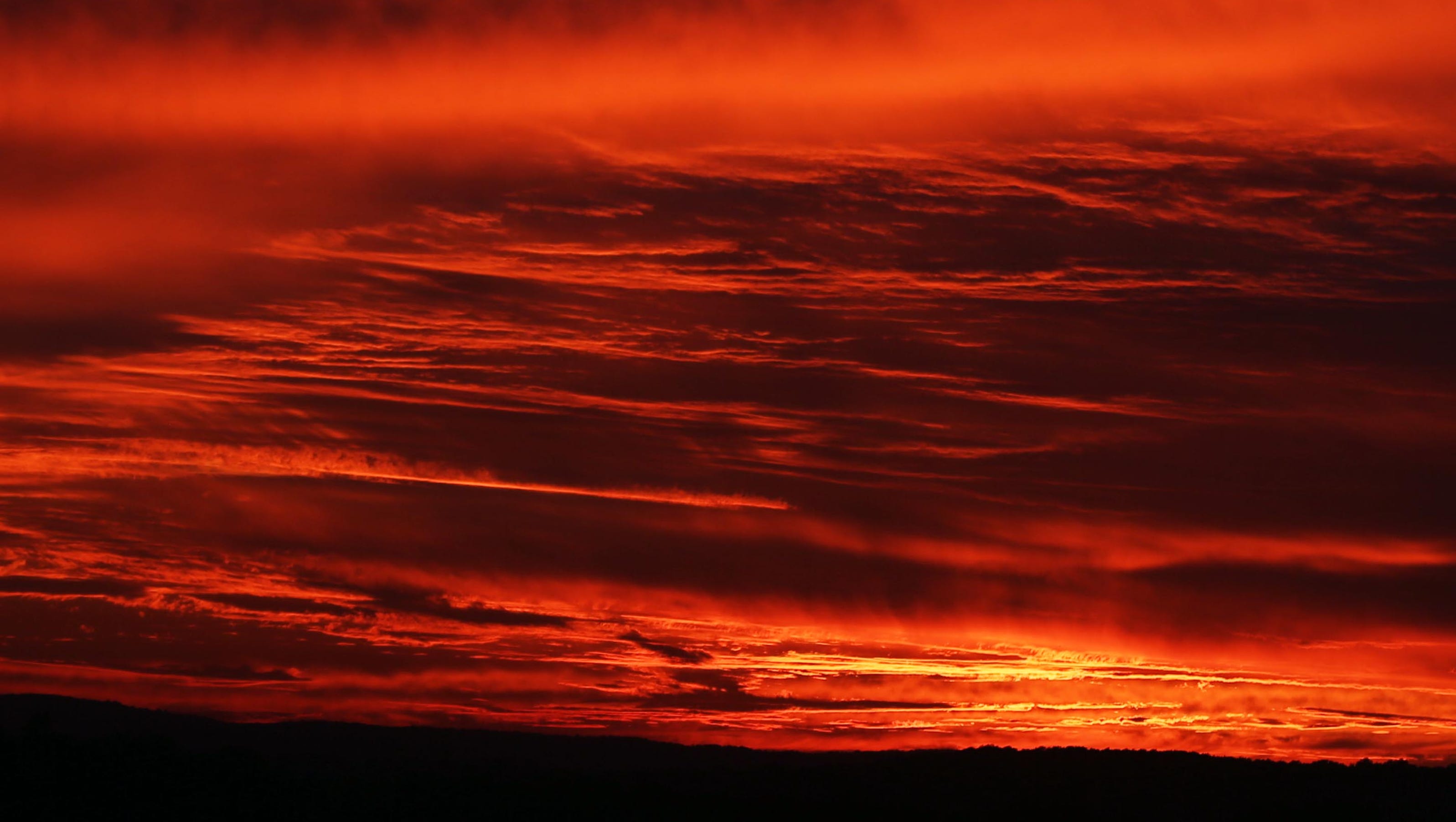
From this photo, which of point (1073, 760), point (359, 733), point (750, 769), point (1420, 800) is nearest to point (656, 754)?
point (750, 769)

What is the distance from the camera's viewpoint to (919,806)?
28.9 metres

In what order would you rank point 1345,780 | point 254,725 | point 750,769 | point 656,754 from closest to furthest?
point 1345,780 → point 750,769 → point 656,754 → point 254,725

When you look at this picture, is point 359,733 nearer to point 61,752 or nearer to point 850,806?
point 61,752

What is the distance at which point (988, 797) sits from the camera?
1163 inches

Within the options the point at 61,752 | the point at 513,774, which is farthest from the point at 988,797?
the point at 61,752

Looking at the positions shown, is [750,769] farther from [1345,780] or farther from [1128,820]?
[1345,780]

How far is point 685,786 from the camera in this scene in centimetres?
2995

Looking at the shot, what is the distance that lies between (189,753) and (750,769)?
39.1ft

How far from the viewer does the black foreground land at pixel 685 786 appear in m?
27.0

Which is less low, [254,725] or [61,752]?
[254,725]

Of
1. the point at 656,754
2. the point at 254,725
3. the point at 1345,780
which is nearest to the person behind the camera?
the point at 1345,780

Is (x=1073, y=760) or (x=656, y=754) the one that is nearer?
(x=1073, y=760)

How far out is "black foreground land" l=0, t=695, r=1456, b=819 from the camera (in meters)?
27.0

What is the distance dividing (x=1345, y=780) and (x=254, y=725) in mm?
28015
